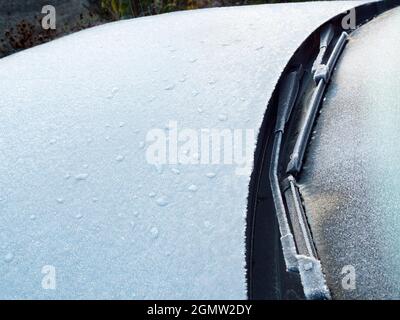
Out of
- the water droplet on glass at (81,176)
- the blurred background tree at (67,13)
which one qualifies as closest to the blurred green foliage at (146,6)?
the blurred background tree at (67,13)

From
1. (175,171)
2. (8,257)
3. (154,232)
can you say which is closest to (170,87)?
(175,171)

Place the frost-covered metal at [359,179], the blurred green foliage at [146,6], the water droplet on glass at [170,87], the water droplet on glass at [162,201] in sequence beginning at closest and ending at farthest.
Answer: the frost-covered metal at [359,179] < the water droplet on glass at [162,201] < the water droplet on glass at [170,87] < the blurred green foliage at [146,6]

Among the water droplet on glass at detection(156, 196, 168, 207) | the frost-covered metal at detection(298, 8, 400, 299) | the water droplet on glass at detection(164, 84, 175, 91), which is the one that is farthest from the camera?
the water droplet on glass at detection(164, 84, 175, 91)

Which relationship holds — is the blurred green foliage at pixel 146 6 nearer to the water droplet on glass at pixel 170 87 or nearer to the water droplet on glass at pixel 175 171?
the water droplet on glass at pixel 170 87

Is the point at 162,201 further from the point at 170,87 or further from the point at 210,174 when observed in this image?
the point at 170,87

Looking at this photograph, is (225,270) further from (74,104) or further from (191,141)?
(74,104)

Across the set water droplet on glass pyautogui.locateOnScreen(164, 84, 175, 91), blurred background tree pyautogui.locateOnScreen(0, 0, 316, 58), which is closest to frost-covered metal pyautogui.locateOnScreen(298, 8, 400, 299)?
water droplet on glass pyautogui.locateOnScreen(164, 84, 175, 91)

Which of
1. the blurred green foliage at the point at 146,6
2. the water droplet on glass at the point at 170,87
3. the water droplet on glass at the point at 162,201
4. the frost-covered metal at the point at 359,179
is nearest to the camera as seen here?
the frost-covered metal at the point at 359,179

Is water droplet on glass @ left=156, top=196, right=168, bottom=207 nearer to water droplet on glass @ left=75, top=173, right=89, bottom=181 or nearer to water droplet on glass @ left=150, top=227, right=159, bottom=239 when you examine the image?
water droplet on glass @ left=150, top=227, right=159, bottom=239
